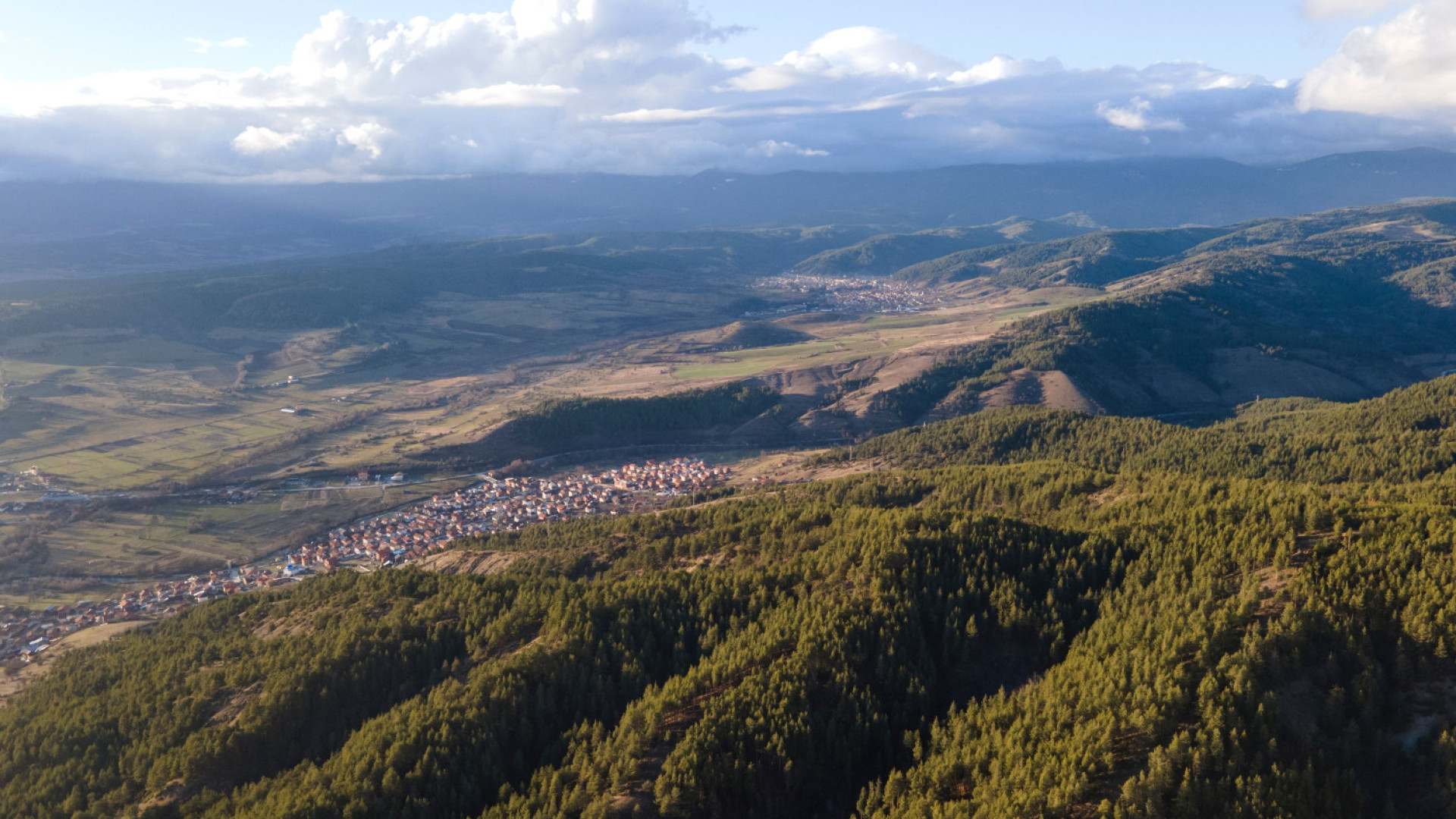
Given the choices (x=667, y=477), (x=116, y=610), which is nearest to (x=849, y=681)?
(x=116, y=610)

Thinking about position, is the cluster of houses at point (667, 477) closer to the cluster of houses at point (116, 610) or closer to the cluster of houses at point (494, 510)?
the cluster of houses at point (494, 510)

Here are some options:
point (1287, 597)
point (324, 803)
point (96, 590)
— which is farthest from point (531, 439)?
point (1287, 597)

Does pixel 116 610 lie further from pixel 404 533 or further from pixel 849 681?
pixel 849 681

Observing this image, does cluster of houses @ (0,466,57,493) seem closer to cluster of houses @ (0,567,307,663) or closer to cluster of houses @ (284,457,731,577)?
cluster of houses @ (0,567,307,663)

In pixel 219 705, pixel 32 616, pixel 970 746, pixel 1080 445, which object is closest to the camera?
pixel 970 746

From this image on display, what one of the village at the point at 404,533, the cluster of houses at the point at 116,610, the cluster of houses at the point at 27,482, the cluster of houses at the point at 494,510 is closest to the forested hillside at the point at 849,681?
the cluster of houses at the point at 116,610

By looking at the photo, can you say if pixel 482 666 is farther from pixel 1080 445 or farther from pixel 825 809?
pixel 1080 445

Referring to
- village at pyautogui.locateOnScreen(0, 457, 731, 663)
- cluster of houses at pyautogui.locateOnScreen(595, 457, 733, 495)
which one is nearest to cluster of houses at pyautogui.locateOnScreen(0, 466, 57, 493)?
village at pyautogui.locateOnScreen(0, 457, 731, 663)
